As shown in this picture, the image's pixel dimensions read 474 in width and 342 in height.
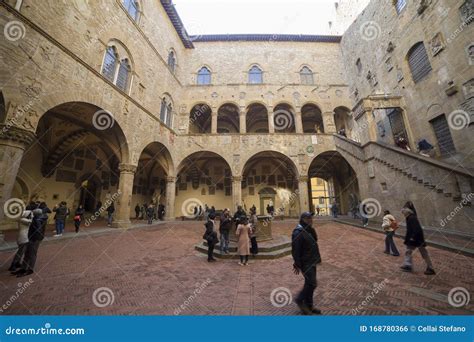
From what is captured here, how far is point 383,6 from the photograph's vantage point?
44.2 ft

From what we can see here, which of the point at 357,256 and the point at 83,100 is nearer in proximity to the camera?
the point at 357,256

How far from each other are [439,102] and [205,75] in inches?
695

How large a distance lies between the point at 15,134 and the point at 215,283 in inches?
304

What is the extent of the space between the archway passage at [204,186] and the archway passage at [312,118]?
986 cm

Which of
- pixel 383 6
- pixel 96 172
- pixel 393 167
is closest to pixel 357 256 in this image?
pixel 393 167

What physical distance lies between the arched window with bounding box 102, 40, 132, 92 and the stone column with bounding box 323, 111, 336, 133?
612 inches

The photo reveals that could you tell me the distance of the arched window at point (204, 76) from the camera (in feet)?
63.8

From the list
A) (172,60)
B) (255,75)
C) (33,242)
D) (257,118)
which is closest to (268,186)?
(257,118)

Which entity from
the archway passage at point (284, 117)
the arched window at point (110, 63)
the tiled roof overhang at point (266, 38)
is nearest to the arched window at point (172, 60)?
the tiled roof overhang at point (266, 38)

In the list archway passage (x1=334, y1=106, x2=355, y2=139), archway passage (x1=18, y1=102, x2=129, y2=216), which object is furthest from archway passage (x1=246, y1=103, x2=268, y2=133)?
archway passage (x1=18, y1=102, x2=129, y2=216)

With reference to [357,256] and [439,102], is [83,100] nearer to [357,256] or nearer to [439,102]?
[357,256]

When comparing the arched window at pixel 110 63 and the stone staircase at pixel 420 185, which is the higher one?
the arched window at pixel 110 63

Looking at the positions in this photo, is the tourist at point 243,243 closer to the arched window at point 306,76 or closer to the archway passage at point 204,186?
the archway passage at point 204,186

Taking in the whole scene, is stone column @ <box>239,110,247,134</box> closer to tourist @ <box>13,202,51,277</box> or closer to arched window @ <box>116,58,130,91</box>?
arched window @ <box>116,58,130,91</box>
